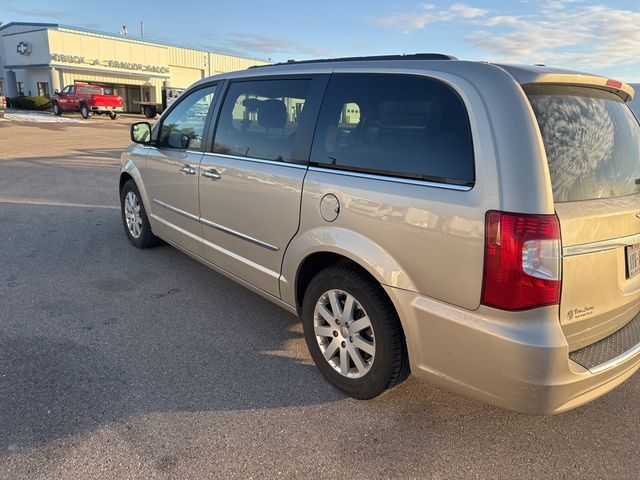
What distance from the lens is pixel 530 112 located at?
2105 mm

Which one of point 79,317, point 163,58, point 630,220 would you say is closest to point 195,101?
point 79,317

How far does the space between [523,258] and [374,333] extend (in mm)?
A: 906

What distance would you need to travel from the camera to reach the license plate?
2.38 m

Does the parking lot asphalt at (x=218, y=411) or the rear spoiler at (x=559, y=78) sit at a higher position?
the rear spoiler at (x=559, y=78)

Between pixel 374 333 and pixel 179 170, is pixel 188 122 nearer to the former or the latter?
pixel 179 170

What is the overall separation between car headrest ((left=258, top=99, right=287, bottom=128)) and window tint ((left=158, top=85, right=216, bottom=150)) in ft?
2.47

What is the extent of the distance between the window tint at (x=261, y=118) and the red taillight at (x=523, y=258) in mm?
1515

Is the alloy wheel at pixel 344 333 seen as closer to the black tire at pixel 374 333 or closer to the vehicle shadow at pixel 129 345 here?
the black tire at pixel 374 333

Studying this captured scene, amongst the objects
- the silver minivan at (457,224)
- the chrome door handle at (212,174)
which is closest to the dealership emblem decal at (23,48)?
the chrome door handle at (212,174)

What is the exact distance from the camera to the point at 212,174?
12.3ft

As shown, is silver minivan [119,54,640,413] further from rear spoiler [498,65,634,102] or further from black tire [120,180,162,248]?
black tire [120,180,162,248]

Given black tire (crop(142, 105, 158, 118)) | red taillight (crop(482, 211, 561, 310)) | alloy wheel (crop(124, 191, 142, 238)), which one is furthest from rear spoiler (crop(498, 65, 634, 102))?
black tire (crop(142, 105, 158, 118))

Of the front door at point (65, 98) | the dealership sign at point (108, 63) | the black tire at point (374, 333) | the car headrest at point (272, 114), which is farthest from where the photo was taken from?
the dealership sign at point (108, 63)

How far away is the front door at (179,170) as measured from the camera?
4.09 metres
